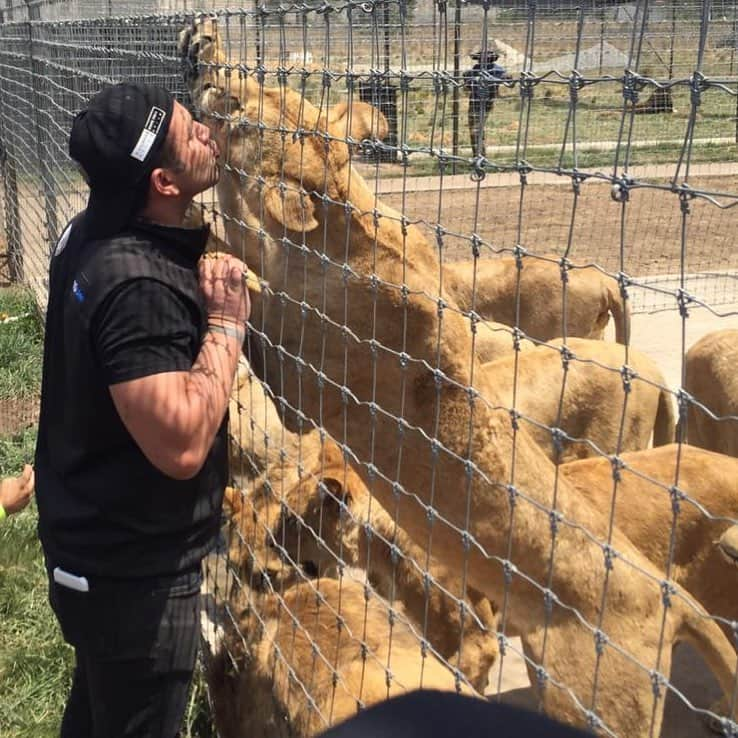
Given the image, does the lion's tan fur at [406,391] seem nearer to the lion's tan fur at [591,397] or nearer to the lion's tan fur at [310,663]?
the lion's tan fur at [310,663]

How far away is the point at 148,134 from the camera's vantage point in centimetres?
254

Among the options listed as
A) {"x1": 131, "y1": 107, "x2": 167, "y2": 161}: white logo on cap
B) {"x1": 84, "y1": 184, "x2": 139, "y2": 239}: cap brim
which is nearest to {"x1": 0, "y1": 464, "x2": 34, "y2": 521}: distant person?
{"x1": 84, "y1": 184, "x2": 139, "y2": 239}: cap brim

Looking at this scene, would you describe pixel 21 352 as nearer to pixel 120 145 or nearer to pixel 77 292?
pixel 77 292

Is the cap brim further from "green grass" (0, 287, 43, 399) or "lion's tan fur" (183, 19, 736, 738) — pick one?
"green grass" (0, 287, 43, 399)

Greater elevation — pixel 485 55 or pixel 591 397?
A: pixel 485 55

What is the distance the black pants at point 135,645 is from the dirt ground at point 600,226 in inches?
328

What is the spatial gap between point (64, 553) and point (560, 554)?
1394mm

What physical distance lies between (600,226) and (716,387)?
8.27 m

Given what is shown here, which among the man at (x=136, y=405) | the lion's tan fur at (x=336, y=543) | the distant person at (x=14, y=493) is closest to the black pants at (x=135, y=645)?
the man at (x=136, y=405)

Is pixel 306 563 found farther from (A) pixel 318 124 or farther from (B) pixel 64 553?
(A) pixel 318 124

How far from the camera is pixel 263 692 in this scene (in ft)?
12.1

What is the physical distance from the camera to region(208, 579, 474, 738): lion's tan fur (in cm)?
324

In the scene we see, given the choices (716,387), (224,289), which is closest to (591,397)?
(716,387)

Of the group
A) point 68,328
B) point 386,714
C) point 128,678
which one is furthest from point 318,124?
point 386,714
